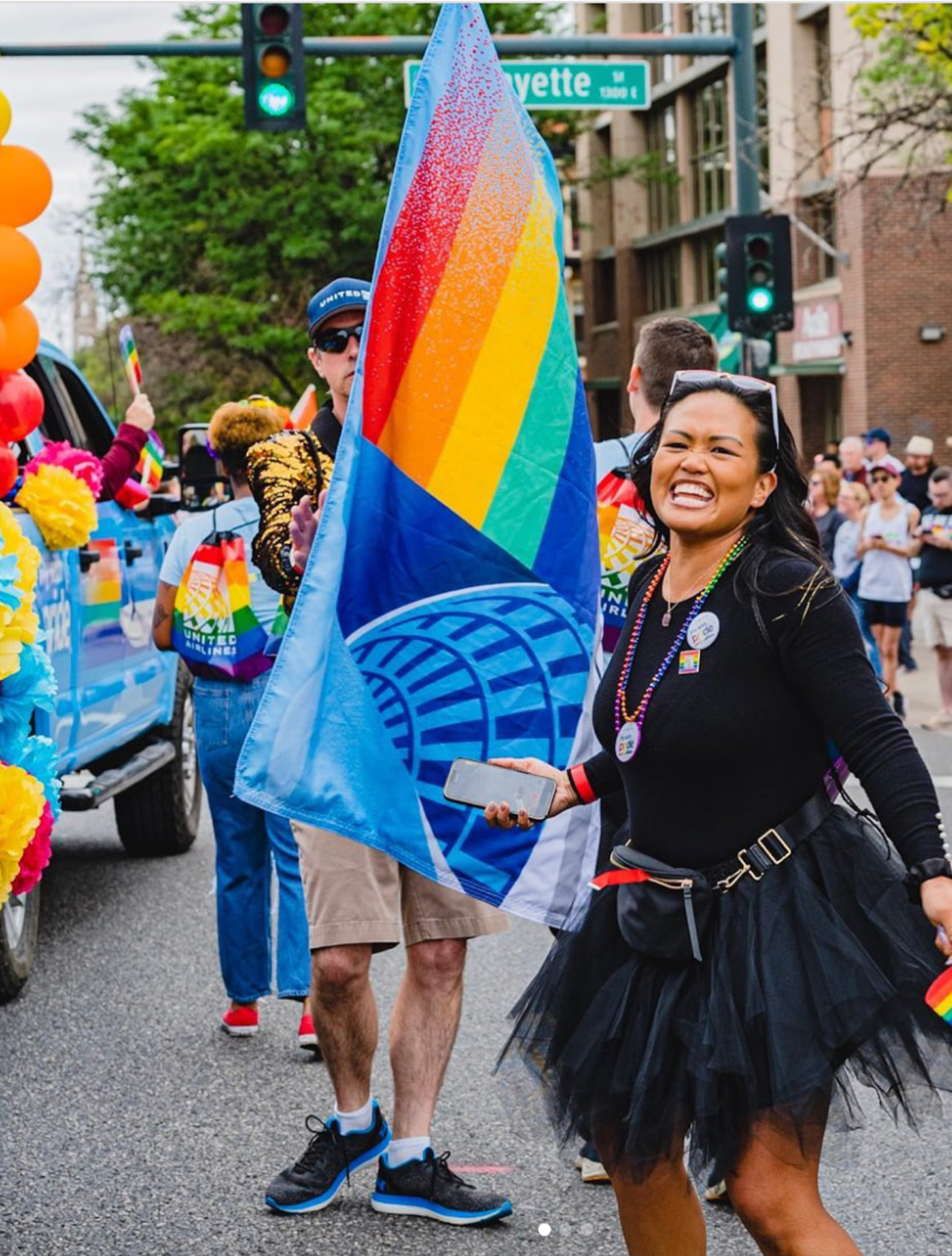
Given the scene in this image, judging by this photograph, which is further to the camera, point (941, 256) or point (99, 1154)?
point (941, 256)

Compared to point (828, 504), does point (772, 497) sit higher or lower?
higher

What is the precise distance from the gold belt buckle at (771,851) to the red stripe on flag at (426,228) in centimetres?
141

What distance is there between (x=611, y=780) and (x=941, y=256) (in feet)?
96.1

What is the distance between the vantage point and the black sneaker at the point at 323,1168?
14.3 ft

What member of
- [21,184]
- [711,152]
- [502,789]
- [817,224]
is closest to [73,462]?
[21,184]

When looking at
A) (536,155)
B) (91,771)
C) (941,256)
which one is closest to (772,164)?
(941,256)

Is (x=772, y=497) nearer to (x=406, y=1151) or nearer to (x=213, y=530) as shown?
(x=406, y=1151)

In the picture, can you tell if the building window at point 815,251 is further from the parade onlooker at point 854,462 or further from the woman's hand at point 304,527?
the woman's hand at point 304,527

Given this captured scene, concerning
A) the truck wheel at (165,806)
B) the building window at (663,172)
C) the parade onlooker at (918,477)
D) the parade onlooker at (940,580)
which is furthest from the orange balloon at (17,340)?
the building window at (663,172)

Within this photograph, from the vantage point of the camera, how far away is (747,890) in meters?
3.12

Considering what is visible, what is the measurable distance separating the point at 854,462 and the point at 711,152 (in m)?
27.3

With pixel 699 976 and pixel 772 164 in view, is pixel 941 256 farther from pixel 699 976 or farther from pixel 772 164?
pixel 699 976

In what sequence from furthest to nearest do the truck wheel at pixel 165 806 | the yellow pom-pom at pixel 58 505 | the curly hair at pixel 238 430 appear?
1. the truck wheel at pixel 165 806
2. the yellow pom-pom at pixel 58 505
3. the curly hair at pixel 238 430

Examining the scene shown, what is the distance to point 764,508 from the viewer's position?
332 cm
